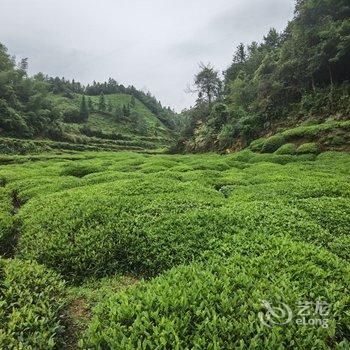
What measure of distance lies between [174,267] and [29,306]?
3282mm

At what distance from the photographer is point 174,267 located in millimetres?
7988

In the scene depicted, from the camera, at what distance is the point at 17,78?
93.2 meters

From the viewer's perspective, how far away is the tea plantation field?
5430 millimetres

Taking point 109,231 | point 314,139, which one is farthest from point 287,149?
point 109,231

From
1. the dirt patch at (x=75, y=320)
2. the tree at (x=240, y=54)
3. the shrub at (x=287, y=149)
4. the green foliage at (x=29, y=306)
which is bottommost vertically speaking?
the dirt patch at (x=75, y=320)

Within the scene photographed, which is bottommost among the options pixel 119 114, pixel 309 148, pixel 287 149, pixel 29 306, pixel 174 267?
pixel 29 306

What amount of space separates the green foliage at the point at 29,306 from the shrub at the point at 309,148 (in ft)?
86.9

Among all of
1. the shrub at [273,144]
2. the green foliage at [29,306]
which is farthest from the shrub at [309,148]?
the green foliage at [29,306]

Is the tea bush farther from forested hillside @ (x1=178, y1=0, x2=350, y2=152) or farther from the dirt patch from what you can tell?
forested hillside @ (x1=178, y1=0, x2=350, y2=152)

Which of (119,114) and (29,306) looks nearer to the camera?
(29,306)

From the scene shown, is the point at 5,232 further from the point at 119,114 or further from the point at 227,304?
the point at 119,114

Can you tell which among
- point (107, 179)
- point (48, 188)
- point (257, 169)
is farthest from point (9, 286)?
point (257, 169)

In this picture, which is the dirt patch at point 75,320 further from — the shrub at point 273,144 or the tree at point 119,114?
the tree at point 119,114

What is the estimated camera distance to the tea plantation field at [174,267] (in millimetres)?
5430
